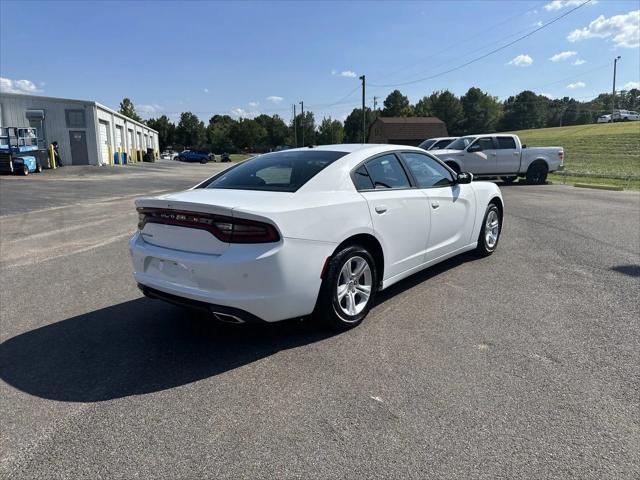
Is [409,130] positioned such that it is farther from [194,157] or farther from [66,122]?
[66,122]

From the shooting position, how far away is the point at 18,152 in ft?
83.9

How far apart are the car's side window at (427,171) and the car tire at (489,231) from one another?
115 cm

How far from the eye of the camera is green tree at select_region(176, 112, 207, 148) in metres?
110

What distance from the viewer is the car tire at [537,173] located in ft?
61.1

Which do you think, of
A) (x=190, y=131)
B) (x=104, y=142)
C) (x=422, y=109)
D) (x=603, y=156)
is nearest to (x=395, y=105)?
(x=422, y=109)

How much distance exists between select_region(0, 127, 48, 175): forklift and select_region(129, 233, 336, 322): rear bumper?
87.6 feet

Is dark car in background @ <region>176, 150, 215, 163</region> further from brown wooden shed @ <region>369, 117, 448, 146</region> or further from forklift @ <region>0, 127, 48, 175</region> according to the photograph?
forklift @ <region>0, 127, 48, 175</region>

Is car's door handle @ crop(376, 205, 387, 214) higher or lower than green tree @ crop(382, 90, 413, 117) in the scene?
lower

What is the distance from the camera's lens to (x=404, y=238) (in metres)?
4.47

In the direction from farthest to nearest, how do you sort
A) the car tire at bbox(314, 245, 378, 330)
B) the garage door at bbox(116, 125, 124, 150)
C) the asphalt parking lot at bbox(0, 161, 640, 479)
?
the garage door at bbox(116, 125, 124, 150)
the car tire at bbox(314, 245, 378, 330)
the asphalt parking lot at bbox(0, 161, 640, 479)

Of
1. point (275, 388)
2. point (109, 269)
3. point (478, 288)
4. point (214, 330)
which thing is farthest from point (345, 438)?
point (109, 269)

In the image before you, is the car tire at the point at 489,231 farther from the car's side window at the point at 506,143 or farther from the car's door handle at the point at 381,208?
the car's side window at the point at 506,143

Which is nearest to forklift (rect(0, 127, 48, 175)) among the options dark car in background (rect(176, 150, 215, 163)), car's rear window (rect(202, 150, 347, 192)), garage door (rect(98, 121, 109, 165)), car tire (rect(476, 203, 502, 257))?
garage door (rect(98, 121, 109, 165))

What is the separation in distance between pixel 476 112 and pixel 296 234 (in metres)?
125
